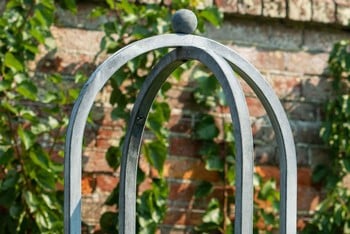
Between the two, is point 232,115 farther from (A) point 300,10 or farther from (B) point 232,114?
(A) point 300,10

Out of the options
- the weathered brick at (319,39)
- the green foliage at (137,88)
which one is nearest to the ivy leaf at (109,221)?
the green foliage at (137,88)

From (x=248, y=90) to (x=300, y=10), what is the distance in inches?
13.2

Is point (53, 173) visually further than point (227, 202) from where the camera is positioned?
No

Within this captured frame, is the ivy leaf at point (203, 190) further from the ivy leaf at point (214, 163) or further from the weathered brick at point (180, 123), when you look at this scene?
the weathered brick at point (180, 123)

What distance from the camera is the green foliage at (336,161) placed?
3441mm

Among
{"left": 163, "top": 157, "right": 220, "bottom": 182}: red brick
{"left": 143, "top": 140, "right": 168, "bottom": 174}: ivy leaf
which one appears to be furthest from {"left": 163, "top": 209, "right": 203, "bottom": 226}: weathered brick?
{"left": 143, "top": 140, "right": 168, "bottom": 174}: ivy leaf

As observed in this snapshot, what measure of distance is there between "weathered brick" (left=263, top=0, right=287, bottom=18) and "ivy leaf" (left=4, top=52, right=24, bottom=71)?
2.86 ft

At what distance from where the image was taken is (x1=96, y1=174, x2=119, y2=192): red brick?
3.30 meters

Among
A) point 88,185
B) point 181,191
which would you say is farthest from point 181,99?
point 88,185

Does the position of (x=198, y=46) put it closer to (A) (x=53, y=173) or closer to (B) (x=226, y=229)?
(A) (x=53, y=173)

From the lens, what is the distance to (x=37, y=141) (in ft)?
10.7

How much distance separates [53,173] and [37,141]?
0.17 m

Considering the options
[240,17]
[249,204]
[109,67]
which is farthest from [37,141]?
[249,204]

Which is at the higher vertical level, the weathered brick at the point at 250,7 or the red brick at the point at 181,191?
the weathered brick at the point at 250,7
